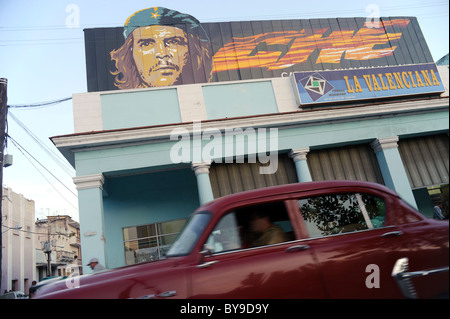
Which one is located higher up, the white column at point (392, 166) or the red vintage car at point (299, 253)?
the white column at point (392, 166)

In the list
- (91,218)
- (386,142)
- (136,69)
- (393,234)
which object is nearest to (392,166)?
(386,142)

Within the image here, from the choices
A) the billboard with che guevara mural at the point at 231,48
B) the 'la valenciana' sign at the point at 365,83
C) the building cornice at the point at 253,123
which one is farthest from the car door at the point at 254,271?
the billboard with che guevara mural at the point at 231,48

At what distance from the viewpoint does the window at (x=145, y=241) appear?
11055mm

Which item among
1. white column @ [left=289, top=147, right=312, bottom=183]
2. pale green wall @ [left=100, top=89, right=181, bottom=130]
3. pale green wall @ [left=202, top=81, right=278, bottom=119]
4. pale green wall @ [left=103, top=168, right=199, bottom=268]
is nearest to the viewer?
white column @ [left=289, top=147, right=312, bottom=183]

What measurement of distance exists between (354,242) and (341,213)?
30 cm

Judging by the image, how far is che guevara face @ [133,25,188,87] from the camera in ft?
42.3

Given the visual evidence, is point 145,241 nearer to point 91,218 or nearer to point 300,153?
point 91,218

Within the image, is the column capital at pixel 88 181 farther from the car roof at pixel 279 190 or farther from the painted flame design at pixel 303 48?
the painted flame design at pixel 303 48

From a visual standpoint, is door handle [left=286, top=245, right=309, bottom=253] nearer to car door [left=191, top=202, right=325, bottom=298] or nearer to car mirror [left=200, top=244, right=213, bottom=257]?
car door [left=191, top=202, right=325, bottom=298]

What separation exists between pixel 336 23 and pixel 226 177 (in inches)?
389

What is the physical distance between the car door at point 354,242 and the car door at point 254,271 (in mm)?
140

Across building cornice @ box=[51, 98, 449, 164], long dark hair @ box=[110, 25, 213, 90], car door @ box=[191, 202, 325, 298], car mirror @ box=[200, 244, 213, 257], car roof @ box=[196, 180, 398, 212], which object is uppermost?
long dark hair @ box=[110, 25, 213, 90]

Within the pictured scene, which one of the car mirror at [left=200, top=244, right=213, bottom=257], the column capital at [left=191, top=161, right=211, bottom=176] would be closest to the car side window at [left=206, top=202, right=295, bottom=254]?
the car mirror at [left=200, top=244, right=213, bottom=257]
